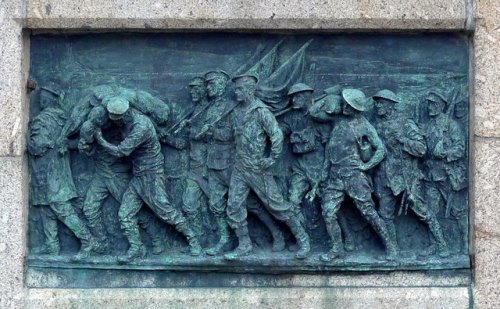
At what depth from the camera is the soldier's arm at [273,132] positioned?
7359 mm

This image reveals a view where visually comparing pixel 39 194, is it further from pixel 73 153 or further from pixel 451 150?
pixel 451 150

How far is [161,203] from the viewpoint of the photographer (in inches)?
294

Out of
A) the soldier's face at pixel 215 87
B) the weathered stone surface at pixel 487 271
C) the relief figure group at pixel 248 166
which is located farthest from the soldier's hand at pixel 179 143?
the weathered stone surface at pixel 487 271

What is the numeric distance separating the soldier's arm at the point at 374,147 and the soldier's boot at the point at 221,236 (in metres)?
1.03

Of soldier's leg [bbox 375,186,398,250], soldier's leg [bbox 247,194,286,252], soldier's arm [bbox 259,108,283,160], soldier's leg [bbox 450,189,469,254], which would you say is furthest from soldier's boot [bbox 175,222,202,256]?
soldier's leg [bbox 450,189,469,254]

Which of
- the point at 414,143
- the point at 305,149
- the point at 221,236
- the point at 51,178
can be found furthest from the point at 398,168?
the point at 51,178

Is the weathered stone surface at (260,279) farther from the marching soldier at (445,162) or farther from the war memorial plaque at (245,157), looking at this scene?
the marching soldier at (445,162)

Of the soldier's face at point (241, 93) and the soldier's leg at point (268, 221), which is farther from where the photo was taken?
the soldier's leg at point (268, 221)

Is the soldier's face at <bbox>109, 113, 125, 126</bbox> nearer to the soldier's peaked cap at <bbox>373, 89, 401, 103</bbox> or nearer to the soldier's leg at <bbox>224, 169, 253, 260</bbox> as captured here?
the soldier's leg at <bbox>224, 169, 253, 260</bbox>

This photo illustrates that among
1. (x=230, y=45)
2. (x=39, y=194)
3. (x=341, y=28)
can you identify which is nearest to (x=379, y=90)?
(x=341, y=28)

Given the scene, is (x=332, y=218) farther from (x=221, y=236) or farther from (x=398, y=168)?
(x=221, y=236)

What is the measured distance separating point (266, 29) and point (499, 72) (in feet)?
5.27

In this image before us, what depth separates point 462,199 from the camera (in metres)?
7.60

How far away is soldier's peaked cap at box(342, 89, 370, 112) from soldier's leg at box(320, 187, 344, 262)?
586 mm
